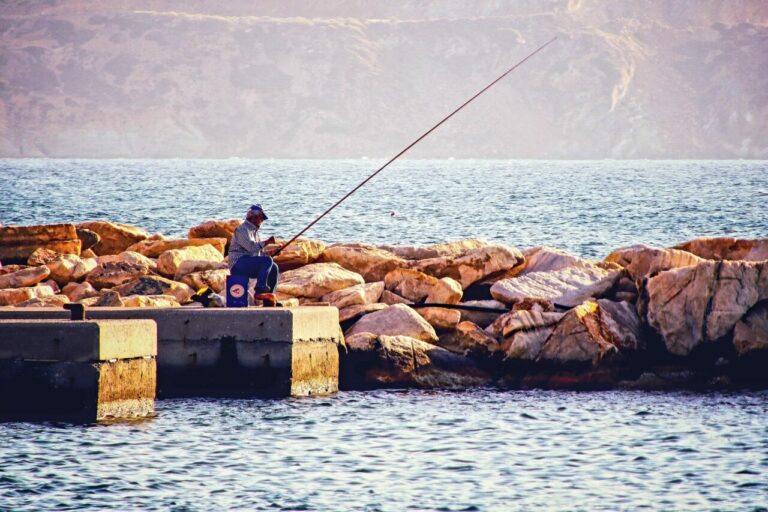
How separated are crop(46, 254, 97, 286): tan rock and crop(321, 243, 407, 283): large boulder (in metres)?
3.48

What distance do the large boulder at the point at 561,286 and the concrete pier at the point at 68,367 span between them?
21.1ft

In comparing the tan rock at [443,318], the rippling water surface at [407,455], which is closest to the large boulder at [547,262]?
the tan rock at [443,318]

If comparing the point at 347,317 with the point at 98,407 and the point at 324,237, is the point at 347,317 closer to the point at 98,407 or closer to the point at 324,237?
the point at 98,407

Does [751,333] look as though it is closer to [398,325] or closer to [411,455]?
[398,325]

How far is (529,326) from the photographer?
1798 centimetres

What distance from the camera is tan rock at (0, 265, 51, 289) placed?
21.0 meters

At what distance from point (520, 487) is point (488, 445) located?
178cm

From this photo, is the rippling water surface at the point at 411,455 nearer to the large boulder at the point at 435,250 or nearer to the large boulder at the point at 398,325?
the large boulder at the point at 398,325

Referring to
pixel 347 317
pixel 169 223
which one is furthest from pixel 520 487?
pixel 169 223

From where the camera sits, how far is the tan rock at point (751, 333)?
17609mm

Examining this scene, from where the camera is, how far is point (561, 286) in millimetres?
19750

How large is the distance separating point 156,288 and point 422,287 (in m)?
3.56

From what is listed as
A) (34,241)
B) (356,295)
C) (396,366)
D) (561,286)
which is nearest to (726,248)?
(561,286)

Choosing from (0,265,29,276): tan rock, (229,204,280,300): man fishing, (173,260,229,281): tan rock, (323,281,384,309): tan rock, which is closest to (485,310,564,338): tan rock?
(323,281,384,309): tan rock
